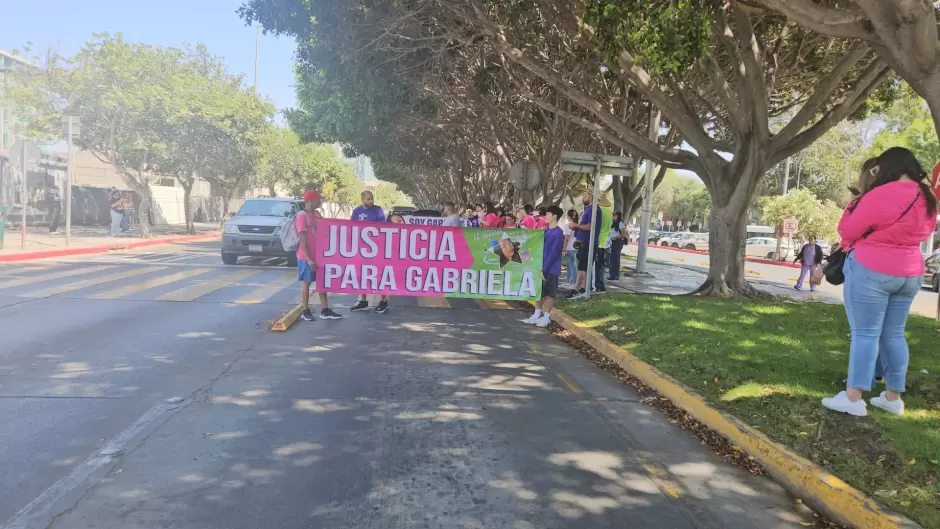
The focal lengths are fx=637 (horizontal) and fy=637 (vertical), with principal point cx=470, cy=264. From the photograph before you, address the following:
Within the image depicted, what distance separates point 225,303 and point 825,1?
1112 centimetres

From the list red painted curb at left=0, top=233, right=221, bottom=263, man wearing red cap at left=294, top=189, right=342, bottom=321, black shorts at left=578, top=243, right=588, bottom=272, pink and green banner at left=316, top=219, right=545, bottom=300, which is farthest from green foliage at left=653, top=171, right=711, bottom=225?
man wearing red cap at left=294, top=189, right=342, bottom=321

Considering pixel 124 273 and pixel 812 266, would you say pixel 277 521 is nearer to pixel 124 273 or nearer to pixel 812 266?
pixel 124 273

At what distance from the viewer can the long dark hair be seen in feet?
15.0

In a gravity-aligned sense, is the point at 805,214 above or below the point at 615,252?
above

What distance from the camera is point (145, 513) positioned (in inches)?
133

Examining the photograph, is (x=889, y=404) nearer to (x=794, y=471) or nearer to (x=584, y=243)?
(x=794, y=471)

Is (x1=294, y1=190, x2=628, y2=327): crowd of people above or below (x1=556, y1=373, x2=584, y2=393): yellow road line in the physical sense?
above

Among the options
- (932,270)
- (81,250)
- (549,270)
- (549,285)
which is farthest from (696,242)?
(549,270)

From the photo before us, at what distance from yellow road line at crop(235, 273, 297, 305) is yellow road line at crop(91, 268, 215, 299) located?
6.05ft

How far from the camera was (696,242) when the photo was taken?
52.1 meters

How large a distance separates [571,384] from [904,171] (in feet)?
11.0

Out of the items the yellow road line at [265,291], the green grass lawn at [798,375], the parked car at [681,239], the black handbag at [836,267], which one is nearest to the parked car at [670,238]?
the parked car at [681,239]

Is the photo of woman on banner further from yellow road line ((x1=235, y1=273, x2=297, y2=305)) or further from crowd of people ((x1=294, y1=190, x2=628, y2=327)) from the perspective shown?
yellow road line ((x1=235, y1=273, x2=297, y2=305))

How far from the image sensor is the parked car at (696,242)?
2022 inches
